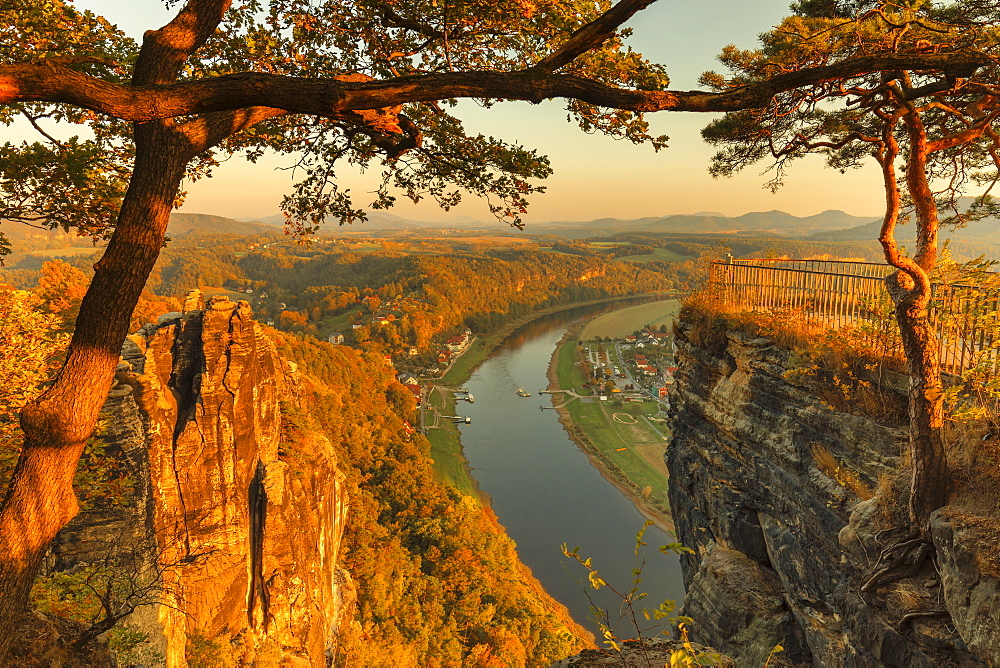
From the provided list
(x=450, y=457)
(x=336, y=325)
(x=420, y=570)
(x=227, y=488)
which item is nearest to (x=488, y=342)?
(x=336, y=325)

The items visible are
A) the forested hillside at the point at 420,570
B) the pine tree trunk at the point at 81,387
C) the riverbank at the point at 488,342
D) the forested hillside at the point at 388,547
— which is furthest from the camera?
the riverbank at the point at 488,342

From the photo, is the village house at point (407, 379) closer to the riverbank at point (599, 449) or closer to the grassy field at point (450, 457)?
the grassy field at point (450, 457)

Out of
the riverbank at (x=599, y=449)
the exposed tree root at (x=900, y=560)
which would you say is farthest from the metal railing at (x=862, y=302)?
the riverbank at (x=599, y=449)

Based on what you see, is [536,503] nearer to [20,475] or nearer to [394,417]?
[394,417]

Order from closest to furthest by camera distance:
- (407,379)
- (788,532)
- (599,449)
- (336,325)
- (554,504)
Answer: (788,532) → (554,504) → (599,449) → (407,379) → (336,325)

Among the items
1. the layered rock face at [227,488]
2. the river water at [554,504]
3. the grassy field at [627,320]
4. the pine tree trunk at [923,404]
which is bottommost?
the river water at [554,504]

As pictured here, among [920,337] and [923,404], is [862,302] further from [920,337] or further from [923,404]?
[923,404]
